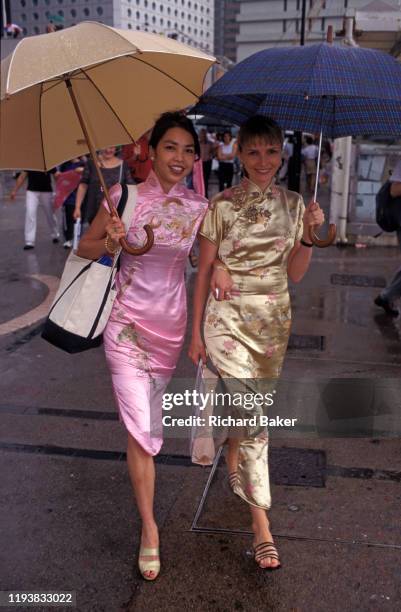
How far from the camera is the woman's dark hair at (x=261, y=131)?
2.88m

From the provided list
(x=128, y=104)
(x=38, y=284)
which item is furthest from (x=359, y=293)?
(x=128, y=104)

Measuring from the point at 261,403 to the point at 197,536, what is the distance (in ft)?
2.26

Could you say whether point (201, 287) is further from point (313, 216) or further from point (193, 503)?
point (193, 503)

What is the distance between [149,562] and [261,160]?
5.80 feet

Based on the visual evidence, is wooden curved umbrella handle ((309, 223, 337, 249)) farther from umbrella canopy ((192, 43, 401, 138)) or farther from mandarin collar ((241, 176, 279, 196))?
umbrella canopy ((192, 43, 401, 138))

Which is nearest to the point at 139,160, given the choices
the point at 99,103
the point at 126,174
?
the point at 126,174

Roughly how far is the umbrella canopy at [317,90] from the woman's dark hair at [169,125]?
197 millimetres

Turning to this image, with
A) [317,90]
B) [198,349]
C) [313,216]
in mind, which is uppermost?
[317,90]

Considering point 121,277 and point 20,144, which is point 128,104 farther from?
point 121,277

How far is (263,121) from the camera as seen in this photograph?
9.52 feet

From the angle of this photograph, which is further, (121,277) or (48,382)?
(48,382)

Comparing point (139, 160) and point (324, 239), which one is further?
point (139, 160)

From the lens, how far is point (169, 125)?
2896 mm

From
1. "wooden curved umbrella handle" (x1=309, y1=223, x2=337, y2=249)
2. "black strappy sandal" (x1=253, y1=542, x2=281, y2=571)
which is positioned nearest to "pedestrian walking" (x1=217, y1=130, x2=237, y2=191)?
"wooden curved umbrella handle" (x1=309, y1=223, x2=337, y2=249)
